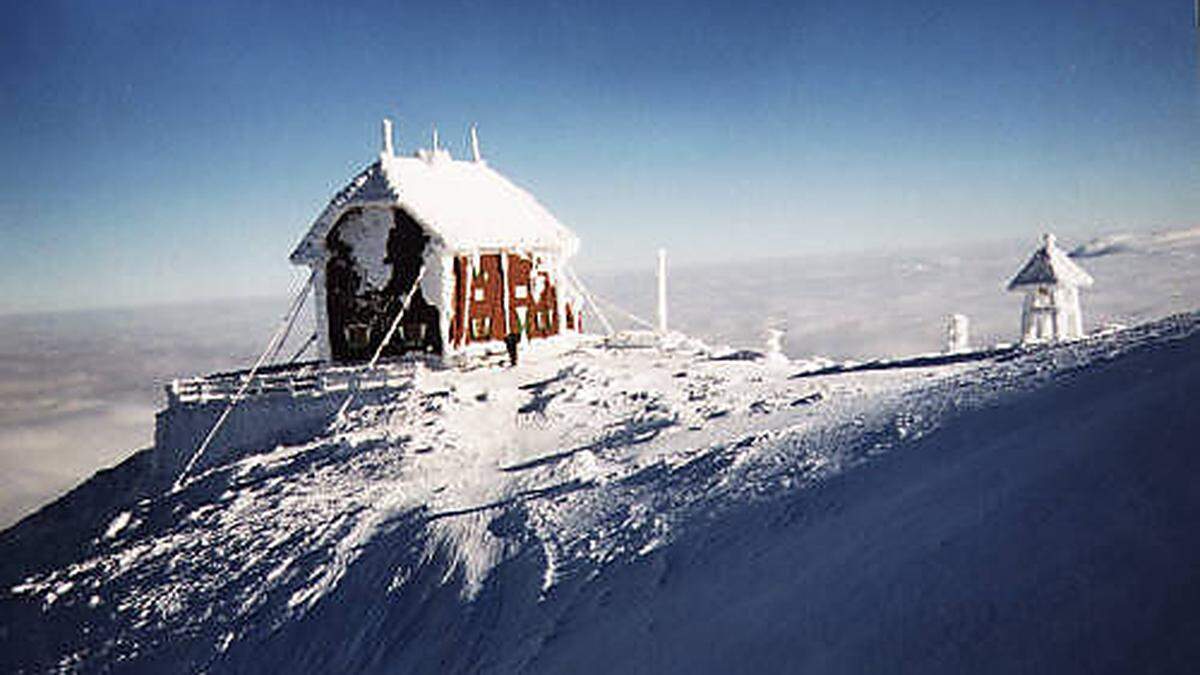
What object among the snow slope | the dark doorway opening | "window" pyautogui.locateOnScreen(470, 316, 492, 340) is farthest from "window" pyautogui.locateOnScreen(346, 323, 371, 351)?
the snow slope

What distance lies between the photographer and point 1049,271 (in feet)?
76.0

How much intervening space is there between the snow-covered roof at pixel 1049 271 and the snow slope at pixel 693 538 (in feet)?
40.4

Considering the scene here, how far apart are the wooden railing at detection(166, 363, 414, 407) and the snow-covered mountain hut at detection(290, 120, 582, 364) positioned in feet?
7.63

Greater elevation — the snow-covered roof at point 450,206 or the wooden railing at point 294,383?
the snow-covered roof at point 450,206

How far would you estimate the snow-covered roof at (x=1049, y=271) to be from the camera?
2308 centimetres

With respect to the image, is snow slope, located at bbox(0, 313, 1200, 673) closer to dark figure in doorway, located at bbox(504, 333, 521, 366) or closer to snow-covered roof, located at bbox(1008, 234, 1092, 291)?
dark figure in doorway, located at bbox(504, 333, 521, 366)

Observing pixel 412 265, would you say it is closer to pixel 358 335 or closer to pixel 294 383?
pixel 358 335

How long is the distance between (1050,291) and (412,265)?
60.0 ft

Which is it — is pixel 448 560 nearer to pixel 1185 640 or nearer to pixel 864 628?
pixel 864 628

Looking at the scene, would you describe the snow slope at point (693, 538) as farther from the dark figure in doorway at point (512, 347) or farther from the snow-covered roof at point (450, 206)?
the snow-covered roof at point (450, 206)

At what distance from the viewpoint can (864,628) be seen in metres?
5.21

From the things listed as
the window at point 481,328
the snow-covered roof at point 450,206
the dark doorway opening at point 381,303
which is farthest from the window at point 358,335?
the window at point 481,328

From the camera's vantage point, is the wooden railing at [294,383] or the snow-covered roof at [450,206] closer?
the wooden railing at [294,383]

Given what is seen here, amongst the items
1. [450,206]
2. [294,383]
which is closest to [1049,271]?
[450,206]
